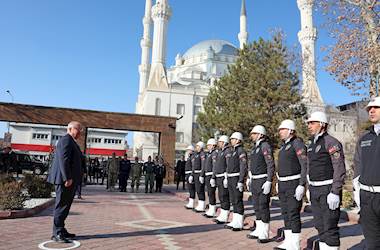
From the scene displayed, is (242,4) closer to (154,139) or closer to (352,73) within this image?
(154,139)

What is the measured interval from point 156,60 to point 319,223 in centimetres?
5494

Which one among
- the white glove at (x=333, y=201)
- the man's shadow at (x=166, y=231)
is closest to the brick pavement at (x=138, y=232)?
the man's shadow at (x=166, y=231)

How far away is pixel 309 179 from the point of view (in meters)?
5.69

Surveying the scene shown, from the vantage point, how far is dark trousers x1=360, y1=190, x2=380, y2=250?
3787 millimetres

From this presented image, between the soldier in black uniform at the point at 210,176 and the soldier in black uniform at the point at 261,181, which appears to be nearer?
the soldier in black uniform at the point at 261,181

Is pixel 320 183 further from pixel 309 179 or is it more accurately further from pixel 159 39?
pixel 159 39

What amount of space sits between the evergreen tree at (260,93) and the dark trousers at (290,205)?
567 inches

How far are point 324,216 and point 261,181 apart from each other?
6.74ft

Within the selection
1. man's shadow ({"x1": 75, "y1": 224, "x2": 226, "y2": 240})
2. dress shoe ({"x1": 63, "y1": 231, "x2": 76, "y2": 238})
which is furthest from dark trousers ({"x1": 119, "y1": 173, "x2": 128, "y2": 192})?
dress shoe ({"x1": 63, "y1": 231, "x2": 76, "y2": 238})

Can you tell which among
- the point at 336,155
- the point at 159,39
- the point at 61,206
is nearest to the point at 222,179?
the point at 336,155

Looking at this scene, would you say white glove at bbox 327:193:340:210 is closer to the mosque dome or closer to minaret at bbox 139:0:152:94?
minaret at bbox 139:0:152:94

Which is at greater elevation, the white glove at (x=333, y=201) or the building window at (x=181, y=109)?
the building window at (x=181, y=109)

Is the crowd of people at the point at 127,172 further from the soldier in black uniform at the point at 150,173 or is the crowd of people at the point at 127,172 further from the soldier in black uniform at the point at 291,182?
the soldier in black uniform at the point at 291,182

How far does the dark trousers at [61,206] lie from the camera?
5.96m
